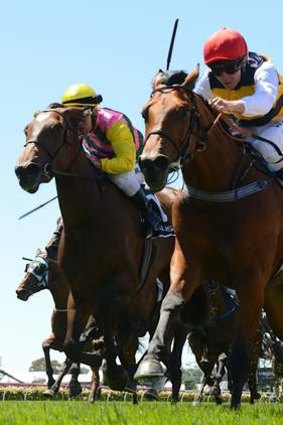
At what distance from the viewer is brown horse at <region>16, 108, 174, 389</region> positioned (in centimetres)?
1034

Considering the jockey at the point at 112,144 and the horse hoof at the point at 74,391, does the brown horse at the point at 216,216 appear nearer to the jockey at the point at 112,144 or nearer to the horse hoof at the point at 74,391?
the jockey at the point at 112,144

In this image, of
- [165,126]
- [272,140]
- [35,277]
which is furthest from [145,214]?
[35,277]

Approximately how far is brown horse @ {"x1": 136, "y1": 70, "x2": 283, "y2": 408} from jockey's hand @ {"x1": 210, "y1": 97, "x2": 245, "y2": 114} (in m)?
0.07

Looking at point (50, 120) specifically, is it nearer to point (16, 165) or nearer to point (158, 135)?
point (16, 165)

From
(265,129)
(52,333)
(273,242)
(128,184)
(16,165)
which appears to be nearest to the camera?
(273,242)

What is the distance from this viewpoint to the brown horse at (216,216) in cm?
778

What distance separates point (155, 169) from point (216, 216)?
101 cm

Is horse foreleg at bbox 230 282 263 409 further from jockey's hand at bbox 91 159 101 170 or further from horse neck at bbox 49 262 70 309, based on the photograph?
horse neck at bbox 49 262 70 309

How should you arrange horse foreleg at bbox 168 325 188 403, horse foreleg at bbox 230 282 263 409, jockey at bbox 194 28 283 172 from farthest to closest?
horse foreleg at bbox 168 325 188 403, jockey at bbox 194 28 283 172, horse foreleg at bbox 230 282 263 409

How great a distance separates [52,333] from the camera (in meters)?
19.5

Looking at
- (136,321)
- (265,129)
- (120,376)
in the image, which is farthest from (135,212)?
(265,129)

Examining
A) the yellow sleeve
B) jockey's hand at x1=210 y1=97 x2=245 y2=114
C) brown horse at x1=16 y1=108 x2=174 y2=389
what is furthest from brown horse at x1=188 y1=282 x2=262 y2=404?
jockey's hand at x1=210 y1=97 x2=245 y2=114

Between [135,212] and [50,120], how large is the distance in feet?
4.68

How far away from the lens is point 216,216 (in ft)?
26.9
